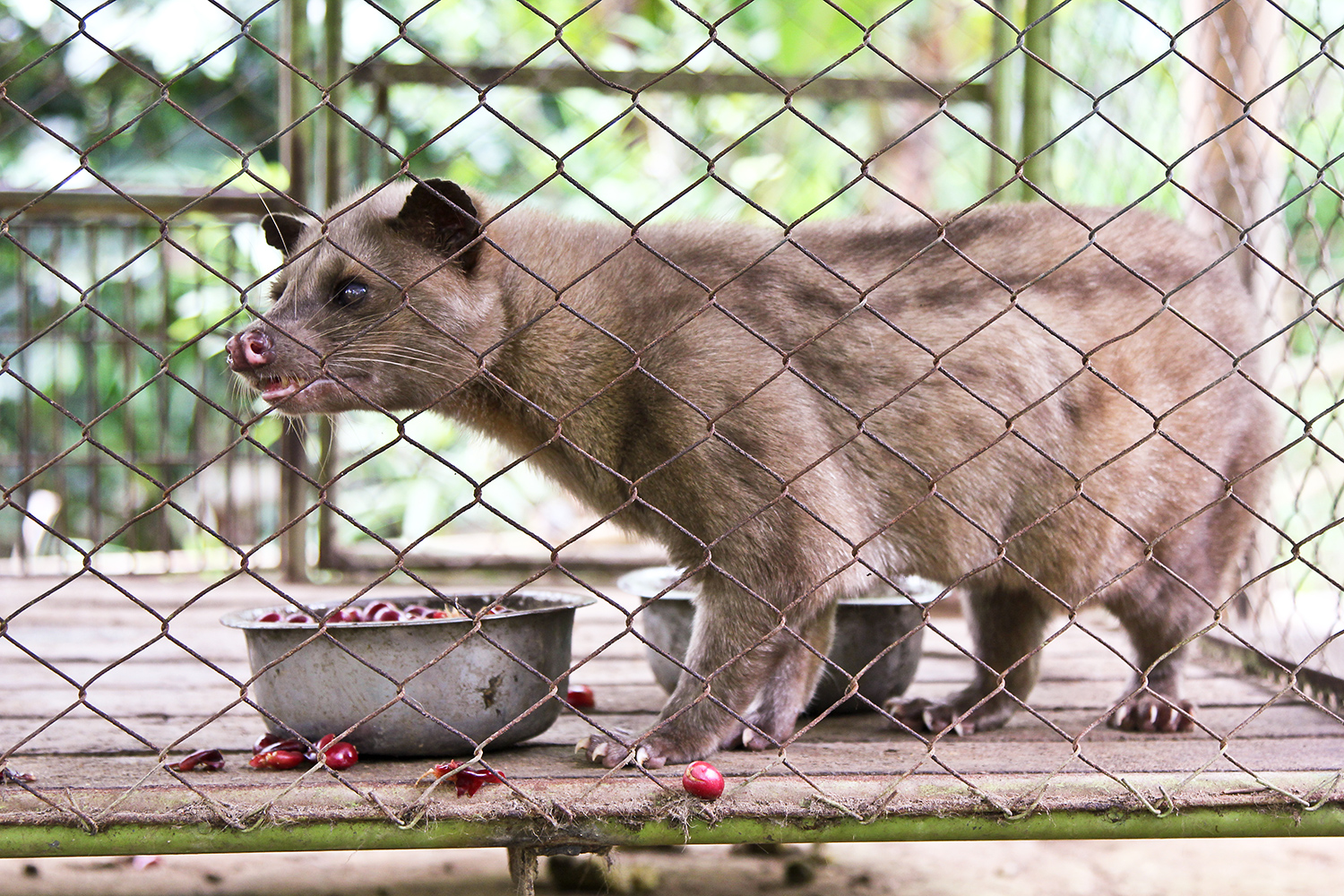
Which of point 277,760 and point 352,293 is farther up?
point 352,293

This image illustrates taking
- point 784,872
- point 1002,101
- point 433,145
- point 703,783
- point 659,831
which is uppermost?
point 433,145

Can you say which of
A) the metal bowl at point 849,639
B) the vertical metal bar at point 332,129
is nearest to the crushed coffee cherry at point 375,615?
the metal bowl at point 849,639

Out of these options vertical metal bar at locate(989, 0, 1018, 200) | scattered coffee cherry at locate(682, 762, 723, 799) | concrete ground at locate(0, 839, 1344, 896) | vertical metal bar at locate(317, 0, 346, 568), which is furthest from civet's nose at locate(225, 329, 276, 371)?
vertical metal bar at locate(989, 0, 1018, 200)

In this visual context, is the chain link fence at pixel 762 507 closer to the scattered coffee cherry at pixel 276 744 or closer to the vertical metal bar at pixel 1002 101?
the scattered coffee cherry at pixel 276 744

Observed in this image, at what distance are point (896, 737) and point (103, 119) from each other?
26.9ft

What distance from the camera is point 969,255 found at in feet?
11.1

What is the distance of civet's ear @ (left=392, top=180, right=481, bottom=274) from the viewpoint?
3.00 meters

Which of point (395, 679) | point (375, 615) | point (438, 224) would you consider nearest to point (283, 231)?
point (438, 224)

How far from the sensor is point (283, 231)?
354 cm

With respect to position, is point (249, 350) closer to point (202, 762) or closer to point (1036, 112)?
point (202, 762)

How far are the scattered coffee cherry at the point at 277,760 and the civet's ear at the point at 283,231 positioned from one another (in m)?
1.44

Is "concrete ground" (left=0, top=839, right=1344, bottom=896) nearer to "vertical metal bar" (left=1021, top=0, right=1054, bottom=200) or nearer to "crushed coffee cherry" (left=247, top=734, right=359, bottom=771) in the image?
"crushed coffee cherry" (left=247, top=734, right=359, bottom=771)

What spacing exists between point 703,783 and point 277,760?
1051 millimetres

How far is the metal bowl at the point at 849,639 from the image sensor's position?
362cm
